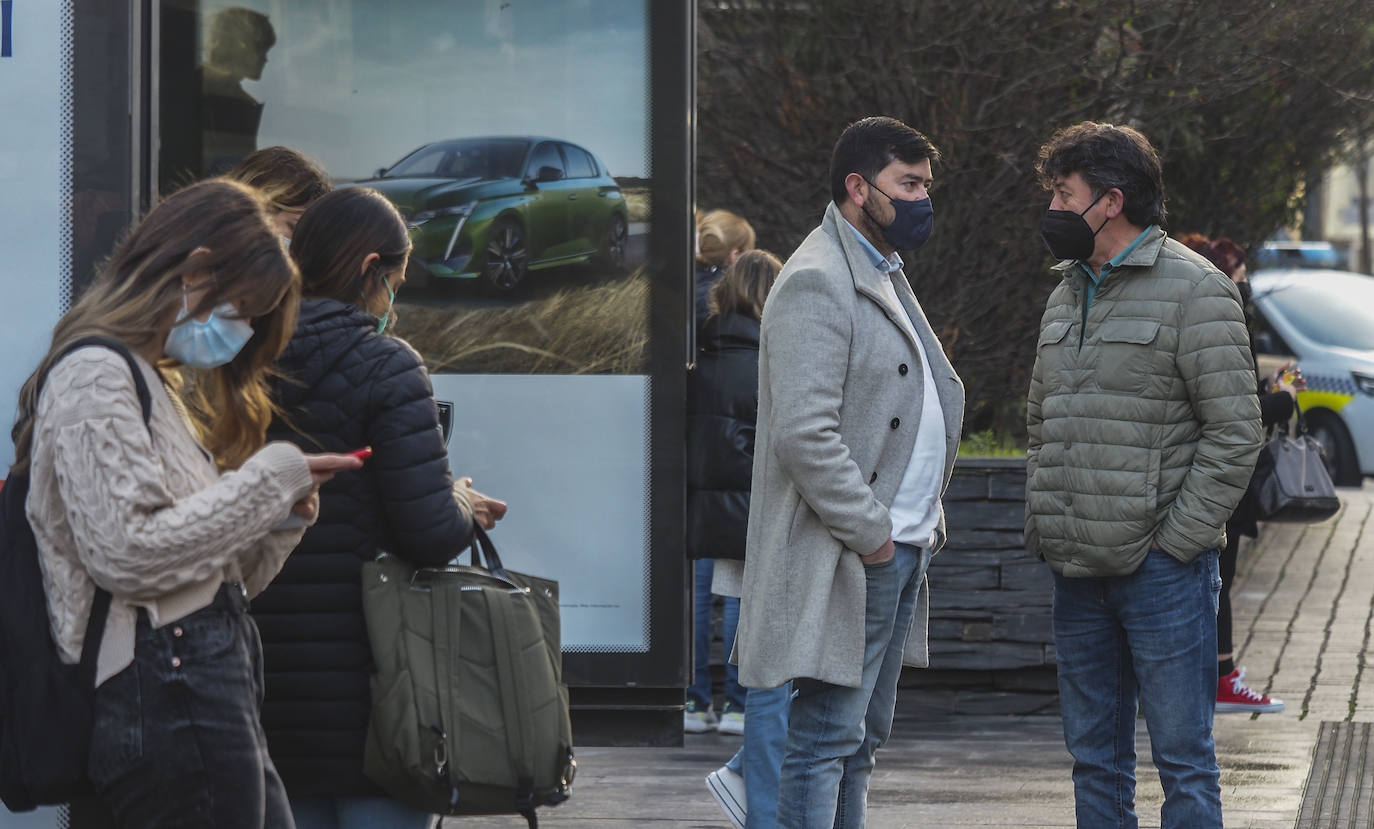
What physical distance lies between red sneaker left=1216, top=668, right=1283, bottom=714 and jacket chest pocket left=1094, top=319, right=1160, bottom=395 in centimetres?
326

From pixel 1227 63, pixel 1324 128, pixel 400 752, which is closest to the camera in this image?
pixel 400 752

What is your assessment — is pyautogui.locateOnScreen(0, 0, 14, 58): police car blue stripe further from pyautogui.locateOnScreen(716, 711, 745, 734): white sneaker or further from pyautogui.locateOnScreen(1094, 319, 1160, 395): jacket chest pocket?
pyautogui.locateOnScreen(716, 711, 745, 734): white sneaker

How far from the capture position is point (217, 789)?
8.86 feet

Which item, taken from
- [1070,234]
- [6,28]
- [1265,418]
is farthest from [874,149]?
[1265,418]

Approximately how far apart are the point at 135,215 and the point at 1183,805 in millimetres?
2646

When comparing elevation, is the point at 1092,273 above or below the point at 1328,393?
above

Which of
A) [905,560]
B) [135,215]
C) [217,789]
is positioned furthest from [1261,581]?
[217,789]

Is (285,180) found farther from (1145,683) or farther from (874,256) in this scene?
(1145,683)

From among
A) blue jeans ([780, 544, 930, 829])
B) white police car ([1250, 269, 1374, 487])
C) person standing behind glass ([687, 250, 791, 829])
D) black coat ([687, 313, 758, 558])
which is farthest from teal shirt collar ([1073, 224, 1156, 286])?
white police car ([1250, 269, 1374, 487])

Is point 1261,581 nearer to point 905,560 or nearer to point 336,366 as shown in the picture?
point 905,560

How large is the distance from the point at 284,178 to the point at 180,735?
5.08 ft

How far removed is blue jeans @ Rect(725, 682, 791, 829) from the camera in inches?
183

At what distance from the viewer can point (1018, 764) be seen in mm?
6207

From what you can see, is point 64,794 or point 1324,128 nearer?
point 64,794
